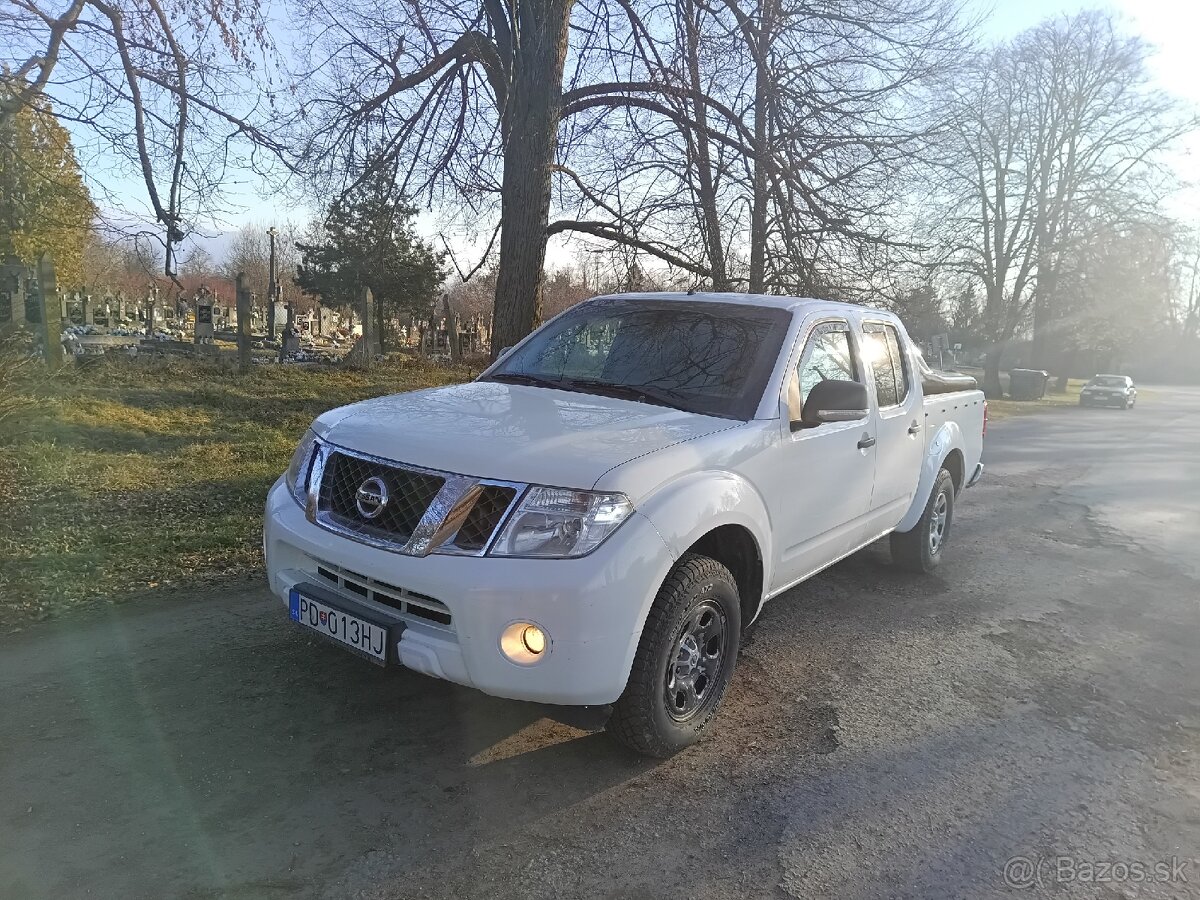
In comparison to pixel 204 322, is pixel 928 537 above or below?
below

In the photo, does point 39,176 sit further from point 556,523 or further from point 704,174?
point 556,523

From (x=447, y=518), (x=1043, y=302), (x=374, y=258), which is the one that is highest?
(x=1043, y=302)

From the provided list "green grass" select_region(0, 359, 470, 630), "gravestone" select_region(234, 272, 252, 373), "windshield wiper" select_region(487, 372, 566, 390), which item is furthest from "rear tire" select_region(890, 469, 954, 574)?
"gravestone" select_region(234, 272, 252, 373)

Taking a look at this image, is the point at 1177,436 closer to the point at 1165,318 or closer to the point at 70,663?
the point at 70,663

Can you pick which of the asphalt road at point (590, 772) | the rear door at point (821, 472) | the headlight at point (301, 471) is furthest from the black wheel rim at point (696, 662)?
the headlight at point (301, 471)

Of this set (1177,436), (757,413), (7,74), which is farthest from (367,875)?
(1177,436)

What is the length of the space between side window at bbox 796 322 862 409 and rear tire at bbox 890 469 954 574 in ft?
5.27

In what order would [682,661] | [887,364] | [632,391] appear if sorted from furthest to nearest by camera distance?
1. [887,364]
2. [632,391]
3. [682,661]

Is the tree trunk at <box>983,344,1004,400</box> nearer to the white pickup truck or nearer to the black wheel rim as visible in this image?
the white pickup truck

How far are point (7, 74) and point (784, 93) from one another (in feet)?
25.2

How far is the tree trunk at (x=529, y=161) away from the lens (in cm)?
828

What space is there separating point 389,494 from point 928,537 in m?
4.23

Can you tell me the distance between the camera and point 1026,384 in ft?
111

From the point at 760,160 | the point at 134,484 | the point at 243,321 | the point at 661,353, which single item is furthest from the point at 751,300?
the point at 243,321
